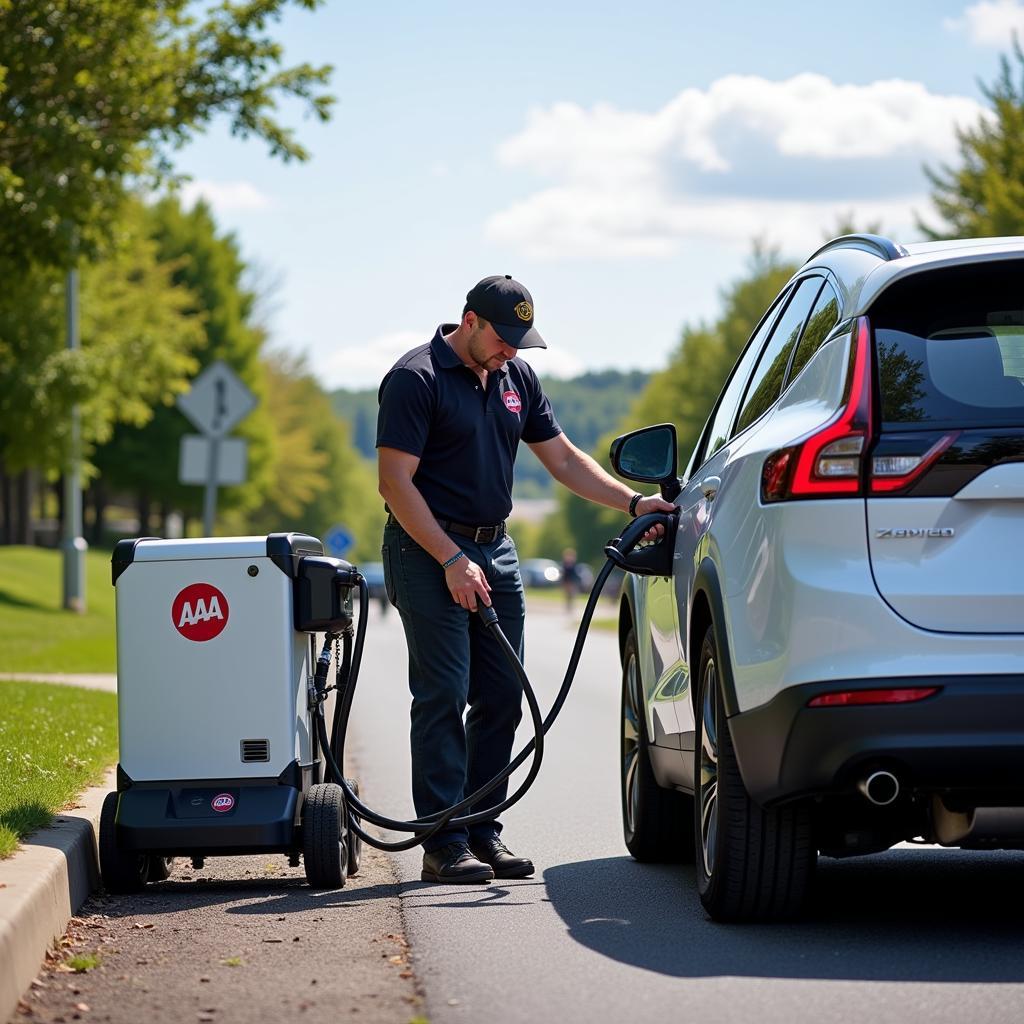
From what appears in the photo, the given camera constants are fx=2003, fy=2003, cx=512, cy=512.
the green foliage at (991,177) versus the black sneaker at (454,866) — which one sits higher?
the green foliage at (991,177)

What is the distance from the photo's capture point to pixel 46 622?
27.0 m

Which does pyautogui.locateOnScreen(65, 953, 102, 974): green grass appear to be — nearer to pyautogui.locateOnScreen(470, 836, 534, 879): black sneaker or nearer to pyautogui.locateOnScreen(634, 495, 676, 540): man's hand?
pyautogui.locateOnScreen(470, 836, 534, 879): black sneaker

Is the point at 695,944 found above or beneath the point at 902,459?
Result: beneath

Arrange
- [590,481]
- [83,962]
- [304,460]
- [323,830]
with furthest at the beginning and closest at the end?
[304,460] → [590,481] → [323,830] → [83,962]

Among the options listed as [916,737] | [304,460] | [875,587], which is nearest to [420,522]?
[875,587]

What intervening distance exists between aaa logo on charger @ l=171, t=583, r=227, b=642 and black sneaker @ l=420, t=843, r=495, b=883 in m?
1.16

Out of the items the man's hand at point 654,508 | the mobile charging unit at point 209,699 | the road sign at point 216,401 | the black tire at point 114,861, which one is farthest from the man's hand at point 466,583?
the road sign at point 216,401

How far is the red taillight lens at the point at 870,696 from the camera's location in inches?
201

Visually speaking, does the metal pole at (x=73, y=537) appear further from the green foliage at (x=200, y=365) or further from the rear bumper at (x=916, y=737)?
the green foliage at (x=200, y=365)

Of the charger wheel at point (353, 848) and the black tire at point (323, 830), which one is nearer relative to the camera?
the black tire at point (323, 830)

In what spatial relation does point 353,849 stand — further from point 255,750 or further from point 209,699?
point 209,699

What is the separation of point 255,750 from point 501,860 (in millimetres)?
1052

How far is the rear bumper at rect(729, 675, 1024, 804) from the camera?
200 inches

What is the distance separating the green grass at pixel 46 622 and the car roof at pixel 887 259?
400 inches
